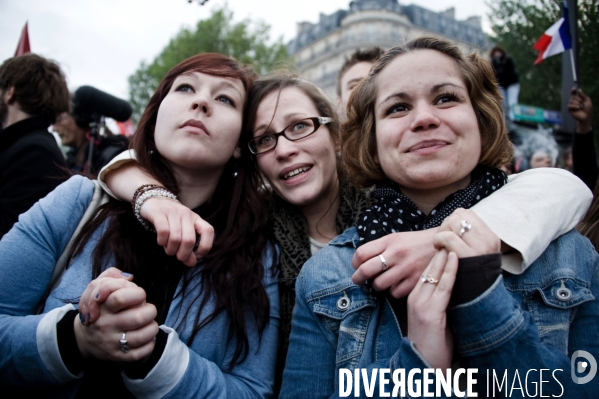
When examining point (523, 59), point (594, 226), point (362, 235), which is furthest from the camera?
point (523, 59)

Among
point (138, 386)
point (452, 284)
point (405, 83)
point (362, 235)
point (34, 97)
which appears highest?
point (34, 97)

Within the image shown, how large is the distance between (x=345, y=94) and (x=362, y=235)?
2940 mm

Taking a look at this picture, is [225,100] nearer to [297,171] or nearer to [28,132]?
[297,171]

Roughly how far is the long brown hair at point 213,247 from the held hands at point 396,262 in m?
0.67

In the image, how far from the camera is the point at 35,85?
3.15m

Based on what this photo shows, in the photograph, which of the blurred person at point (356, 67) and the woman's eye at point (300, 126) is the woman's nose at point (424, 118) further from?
the blurred person at point (356, 67)

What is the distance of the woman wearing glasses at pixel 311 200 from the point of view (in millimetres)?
1296

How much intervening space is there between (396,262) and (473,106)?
91 cm

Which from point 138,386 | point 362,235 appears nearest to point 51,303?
point 138,386

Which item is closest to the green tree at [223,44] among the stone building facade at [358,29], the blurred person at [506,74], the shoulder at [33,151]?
the stone building facade at [358,29]

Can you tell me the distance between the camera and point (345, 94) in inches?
166

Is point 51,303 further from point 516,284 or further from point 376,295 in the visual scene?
→ point 516,284

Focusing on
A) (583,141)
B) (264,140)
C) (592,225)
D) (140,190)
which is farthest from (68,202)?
(583,141)

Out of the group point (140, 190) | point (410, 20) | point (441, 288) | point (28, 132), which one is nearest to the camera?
point (441, 288)
